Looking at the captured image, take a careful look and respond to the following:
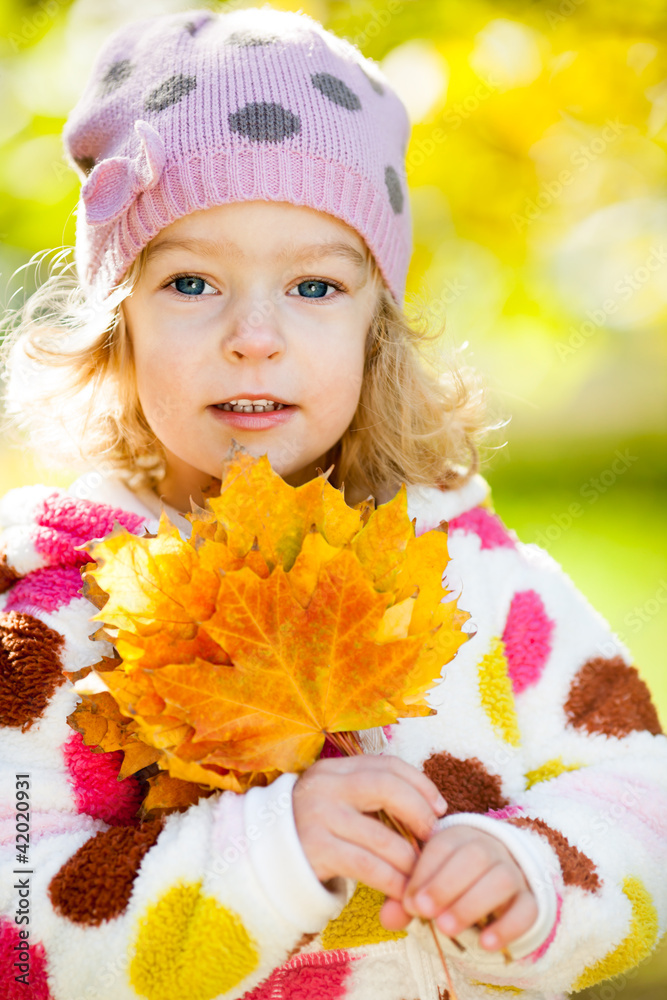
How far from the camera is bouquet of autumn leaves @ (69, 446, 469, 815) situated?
816mm

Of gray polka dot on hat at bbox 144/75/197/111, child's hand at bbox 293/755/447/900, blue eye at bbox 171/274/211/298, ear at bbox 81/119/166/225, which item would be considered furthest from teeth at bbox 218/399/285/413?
child's hand at bbox 293/755/447/900

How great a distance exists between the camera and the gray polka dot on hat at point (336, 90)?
1229 mm

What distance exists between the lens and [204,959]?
865 mm

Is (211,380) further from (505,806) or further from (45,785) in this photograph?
(505,806)

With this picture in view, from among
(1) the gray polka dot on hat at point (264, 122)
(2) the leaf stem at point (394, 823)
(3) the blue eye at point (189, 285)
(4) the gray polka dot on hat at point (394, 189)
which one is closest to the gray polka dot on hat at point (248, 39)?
(1) the gray polka dot on hat at point (264, 122)

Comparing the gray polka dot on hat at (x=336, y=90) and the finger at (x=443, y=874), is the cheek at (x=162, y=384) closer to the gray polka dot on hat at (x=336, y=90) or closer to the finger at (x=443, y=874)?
the gray polka dot on hat at (x=336, y=90)

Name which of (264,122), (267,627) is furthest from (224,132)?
(267,627)

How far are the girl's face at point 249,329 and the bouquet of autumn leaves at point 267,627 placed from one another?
32cm

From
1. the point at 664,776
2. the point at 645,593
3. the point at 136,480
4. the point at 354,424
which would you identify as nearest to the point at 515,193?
the point at 645,593

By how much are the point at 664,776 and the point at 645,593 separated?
1.97m

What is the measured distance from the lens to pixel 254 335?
3.66 ft

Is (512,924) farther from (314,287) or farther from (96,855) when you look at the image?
(314,287)

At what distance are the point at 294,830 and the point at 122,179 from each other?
2.91 ft

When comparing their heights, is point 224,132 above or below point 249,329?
above
